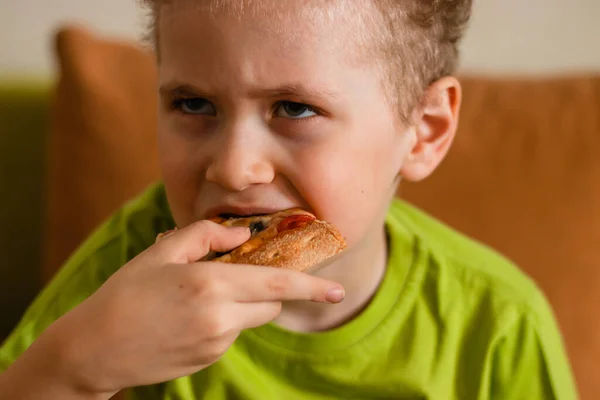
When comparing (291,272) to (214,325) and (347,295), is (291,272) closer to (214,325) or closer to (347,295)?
(214,325)

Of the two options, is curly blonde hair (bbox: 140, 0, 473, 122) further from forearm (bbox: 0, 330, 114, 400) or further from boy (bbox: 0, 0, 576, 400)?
forearm (bbox: 0, 330, 114, 400)

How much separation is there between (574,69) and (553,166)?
67 centimetres

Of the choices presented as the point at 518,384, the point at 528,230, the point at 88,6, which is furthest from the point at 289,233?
the point at 88,6

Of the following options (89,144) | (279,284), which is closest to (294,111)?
(279,284)

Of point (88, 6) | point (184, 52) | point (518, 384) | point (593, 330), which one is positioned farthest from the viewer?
point (88, 6)

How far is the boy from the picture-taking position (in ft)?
2.50

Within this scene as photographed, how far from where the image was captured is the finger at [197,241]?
787mm

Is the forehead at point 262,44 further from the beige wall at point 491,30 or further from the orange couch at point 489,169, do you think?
the beige wall at point 491,30

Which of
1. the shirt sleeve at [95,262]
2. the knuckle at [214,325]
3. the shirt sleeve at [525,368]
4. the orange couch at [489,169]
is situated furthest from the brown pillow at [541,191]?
the knuckle at [214,325]

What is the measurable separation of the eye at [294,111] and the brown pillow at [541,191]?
65 cm

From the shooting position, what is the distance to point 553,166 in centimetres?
145

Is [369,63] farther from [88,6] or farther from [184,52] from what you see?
[88,6]

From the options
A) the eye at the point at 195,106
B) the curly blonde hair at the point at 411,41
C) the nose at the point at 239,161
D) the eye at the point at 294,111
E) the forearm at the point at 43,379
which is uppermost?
the curly blonde hair at the point at 411,41

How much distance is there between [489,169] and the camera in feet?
4.85
